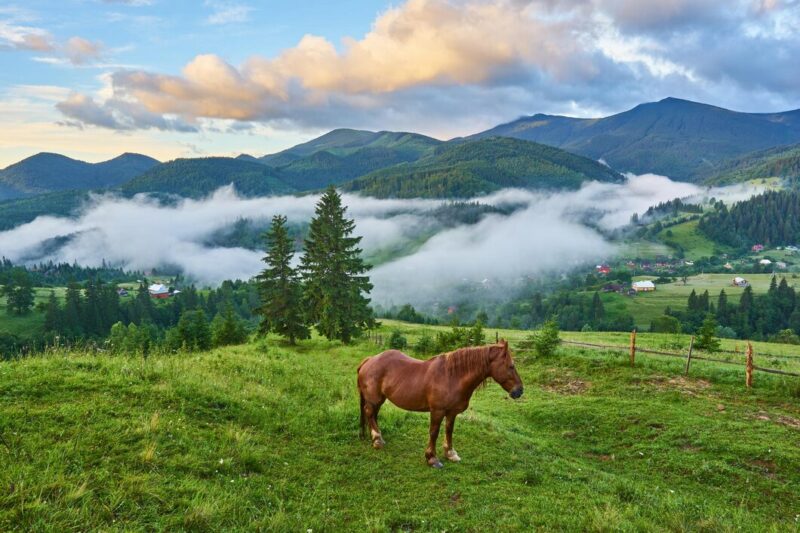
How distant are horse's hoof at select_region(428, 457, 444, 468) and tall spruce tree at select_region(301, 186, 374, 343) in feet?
100

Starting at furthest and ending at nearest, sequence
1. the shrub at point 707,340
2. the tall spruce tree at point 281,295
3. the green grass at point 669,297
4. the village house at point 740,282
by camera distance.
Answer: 1. the village house at point 740,282
2. the green grass at point 669,297
3. the tall spruce tree at point 281,295
4. the shrub at point 707,340

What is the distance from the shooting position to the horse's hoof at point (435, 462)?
9727mm

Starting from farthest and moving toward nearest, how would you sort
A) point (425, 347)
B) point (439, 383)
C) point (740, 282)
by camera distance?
point (740, 282)
point (425, 347)
point (439, 383)

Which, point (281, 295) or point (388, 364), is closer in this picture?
point (388, 364)

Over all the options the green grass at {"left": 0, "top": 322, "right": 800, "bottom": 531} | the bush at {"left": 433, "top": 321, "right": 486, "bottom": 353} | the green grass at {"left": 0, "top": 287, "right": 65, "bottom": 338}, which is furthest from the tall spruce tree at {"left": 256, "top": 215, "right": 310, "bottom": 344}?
the green grass at {"left": 0, "top": 287, "right": 65, "bottom": 338}

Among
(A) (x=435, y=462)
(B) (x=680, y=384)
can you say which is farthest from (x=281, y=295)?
(A) (x=435, y=462)

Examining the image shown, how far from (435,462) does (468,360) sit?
253 cm

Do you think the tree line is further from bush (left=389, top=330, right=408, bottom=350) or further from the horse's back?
the horse's back

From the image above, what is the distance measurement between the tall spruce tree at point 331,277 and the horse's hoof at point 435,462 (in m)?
30.6

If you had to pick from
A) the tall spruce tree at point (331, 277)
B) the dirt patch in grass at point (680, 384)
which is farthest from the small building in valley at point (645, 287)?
the dirt patch in grass at point (680, 384)

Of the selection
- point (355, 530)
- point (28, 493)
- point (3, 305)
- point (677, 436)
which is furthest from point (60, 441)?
point (3, 305)

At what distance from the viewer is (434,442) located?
32.7 ft

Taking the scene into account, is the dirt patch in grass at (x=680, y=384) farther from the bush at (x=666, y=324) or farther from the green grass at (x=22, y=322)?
the green grass at (x=22, y=322)

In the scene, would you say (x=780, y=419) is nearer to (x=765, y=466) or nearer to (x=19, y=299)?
(x=765, y=466)
